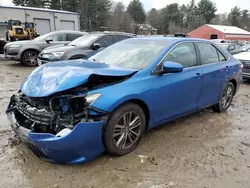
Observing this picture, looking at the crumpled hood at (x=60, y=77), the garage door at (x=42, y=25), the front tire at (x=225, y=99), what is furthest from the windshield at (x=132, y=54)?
the garage door at (x=42, y=25)

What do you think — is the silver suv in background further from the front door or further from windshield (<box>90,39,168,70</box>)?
the front door

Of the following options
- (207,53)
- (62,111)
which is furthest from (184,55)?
(62,111)

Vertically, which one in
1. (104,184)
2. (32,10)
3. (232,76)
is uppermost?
(32,10)

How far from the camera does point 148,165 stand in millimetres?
3135

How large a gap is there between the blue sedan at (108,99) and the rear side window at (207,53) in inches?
3.4

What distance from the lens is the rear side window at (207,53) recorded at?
4492mm

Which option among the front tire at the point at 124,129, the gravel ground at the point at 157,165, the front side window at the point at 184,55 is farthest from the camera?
the front side window at the point at 184,55

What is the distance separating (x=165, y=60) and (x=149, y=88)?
604 millimetres

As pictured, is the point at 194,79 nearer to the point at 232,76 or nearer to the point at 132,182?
the point at 232,76

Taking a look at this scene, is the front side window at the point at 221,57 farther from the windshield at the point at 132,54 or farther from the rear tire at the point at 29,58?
the rear tire at the point at 29,58

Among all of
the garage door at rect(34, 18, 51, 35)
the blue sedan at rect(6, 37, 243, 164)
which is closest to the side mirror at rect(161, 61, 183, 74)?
the blue sedan at rect(6, 37, 243, 164)

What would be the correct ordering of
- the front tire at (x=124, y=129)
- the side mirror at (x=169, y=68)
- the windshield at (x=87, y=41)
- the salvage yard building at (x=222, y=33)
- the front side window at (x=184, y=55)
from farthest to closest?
the salvage yard building at (x=222, y=33) < the windshield at (x=87, y=41) < the front side window at (x=184, y=55) < the side mirror at (x=169, y=68) < the front tire at (x=124, y=129)

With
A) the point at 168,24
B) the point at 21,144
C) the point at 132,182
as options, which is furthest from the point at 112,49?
the point at 168,24

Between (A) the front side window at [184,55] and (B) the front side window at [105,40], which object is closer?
(A) the front side window at [184,55]
